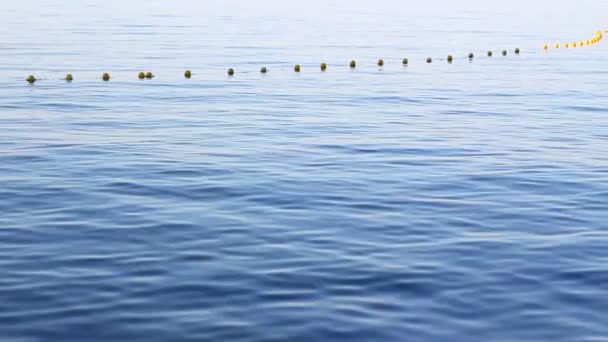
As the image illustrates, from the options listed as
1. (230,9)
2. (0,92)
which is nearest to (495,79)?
(0,92)

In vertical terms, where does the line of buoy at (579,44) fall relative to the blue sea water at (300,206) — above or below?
above

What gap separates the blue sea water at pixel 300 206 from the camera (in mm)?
13133

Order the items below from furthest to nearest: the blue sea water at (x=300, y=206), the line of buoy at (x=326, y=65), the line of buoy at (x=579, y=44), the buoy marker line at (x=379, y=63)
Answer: the line of buoy at (x=579, y=44)
the buoy marker line at (x=379, y=63)
the line of buoy at (x=326, y=65)
the blue sea water at (x=300, y=206)

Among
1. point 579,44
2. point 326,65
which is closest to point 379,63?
point 326,65

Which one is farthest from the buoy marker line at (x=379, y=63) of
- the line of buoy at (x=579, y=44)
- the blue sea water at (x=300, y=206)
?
the blue sea water at (x=300, y=206)

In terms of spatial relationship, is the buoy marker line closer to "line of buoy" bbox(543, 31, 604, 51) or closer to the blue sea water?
"line of buoy" bbox(543, 31, 604, 51)

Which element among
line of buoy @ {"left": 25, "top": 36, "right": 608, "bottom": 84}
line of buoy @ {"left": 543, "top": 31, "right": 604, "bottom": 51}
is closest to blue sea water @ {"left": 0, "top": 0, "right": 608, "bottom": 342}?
line of buoy @ {"left": 25, "top": 36, "right": 608, "bottom": 84}

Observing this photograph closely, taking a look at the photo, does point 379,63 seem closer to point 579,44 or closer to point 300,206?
point 579,44

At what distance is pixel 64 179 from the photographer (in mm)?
21562

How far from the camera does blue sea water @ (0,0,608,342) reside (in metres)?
13.1

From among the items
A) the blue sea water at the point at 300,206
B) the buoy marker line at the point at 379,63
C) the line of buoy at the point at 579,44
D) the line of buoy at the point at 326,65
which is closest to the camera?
the blue sea water at the point at 300,206

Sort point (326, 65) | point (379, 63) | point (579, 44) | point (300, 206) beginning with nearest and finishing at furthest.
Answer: point (300, 206) < point (326, 65) < point (379, 63) < point (579, 44)

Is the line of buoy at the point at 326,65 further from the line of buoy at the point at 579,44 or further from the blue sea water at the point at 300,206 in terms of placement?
the blue sea water at the point at 300,206

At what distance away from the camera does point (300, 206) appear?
19516 millimetres
